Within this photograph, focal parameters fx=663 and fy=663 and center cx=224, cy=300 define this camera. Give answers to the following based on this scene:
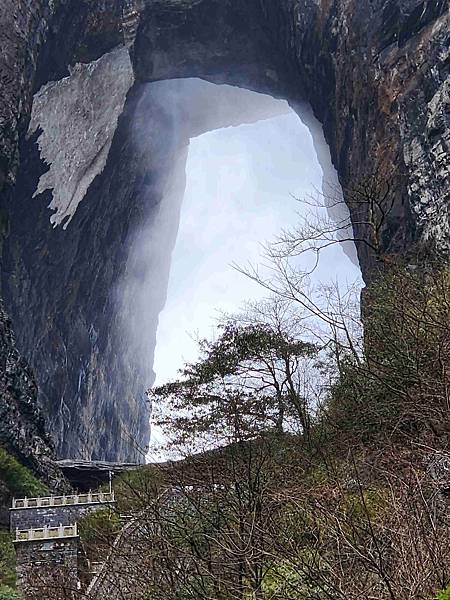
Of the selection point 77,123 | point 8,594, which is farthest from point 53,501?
point 77,123

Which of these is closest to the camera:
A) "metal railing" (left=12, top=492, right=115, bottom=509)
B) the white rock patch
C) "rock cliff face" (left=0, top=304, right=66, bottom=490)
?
"metal railing" (left=12, top=492, right=115, bottom=509)

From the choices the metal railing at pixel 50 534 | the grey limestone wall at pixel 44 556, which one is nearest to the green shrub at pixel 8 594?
the grey limestone wall at pixel 44 556

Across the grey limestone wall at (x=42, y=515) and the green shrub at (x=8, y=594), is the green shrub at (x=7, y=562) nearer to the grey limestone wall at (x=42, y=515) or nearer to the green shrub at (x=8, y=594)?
the grey limestone wall at (x=42, y=515)

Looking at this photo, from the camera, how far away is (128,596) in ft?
15.1

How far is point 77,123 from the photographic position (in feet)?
90.7

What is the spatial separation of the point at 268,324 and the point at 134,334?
26852 mm

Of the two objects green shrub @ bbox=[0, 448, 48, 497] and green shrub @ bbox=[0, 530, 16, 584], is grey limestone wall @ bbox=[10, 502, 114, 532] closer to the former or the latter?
green shrub @ bbox=[0, 530, 16, 584]

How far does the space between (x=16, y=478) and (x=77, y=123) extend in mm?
15739

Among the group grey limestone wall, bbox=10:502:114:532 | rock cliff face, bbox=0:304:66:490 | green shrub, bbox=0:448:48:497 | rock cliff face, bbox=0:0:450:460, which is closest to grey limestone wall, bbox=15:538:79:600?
grey limestone wall, bbox=10:502:114:532

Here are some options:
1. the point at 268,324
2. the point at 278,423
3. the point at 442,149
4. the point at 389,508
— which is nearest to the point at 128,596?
the point at 389,508

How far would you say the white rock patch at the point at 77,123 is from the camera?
26078 millimetres

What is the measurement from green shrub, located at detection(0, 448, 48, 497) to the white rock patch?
11.9 metres

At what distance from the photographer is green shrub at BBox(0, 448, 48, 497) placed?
17422 millimetres

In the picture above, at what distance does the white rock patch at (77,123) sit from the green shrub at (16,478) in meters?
11.9
